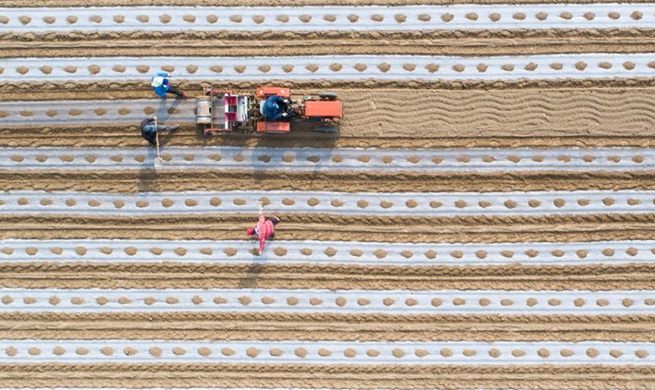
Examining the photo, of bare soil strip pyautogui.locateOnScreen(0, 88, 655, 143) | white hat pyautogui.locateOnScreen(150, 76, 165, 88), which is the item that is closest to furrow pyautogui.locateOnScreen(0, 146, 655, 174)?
bare soil strip pyautogui.locateOnScreen(0, 88, 655, 143)

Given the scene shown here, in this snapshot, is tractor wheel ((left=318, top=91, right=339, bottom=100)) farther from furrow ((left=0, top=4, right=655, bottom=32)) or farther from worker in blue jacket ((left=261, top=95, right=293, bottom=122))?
furrow ((left=0, top=4, right=655, bottom=32))

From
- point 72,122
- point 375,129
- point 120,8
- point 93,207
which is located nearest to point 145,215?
point 93,207

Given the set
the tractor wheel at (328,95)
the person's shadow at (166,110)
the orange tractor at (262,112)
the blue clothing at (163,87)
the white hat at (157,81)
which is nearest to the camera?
the white hat at (157,81)

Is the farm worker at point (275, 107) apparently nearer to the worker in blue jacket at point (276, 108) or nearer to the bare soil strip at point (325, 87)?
the worker in blue jacket at point (276, 108)

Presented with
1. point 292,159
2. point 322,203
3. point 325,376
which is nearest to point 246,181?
point 292,159

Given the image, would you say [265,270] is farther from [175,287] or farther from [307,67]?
[307,67]

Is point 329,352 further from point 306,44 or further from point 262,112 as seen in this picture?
point 306,44

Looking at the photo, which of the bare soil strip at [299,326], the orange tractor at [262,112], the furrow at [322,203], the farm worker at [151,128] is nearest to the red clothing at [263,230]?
the furrow at [322,203]
